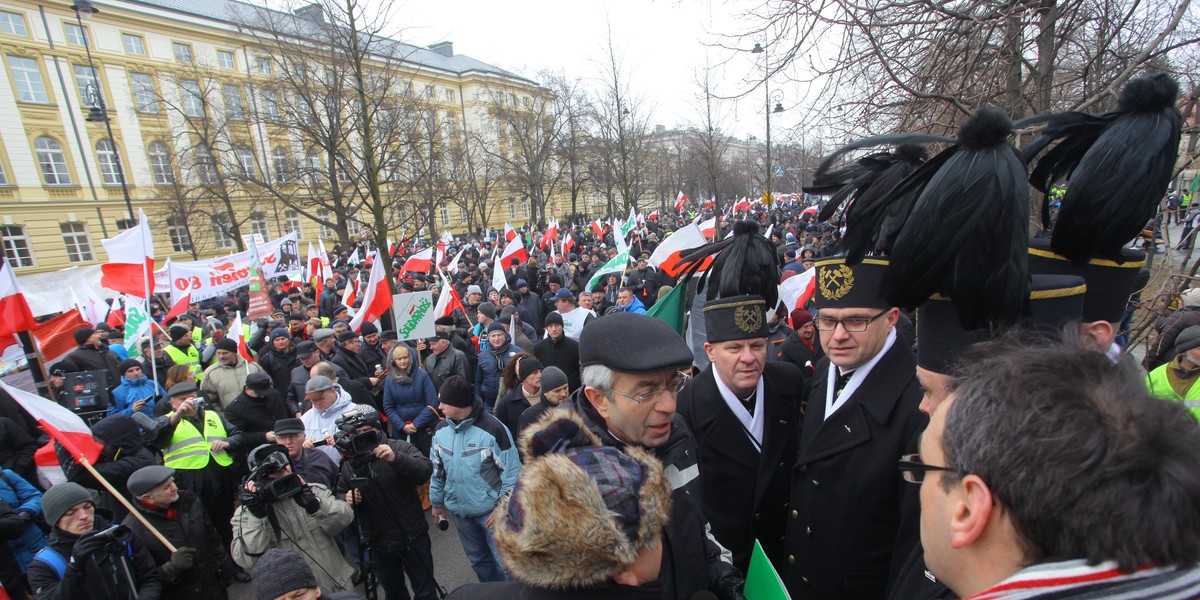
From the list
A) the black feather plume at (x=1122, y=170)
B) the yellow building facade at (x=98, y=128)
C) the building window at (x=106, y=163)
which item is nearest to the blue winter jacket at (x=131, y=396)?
the black feather plume at (x=1122, y=170)

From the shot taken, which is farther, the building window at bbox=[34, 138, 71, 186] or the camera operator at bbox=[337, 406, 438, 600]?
the building window at bbox=[34, 138, 71, 186]

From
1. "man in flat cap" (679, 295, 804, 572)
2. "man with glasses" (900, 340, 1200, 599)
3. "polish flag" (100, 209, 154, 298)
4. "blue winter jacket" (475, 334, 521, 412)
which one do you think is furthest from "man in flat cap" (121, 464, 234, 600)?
"polish flag" (100, 209, 154, 298)

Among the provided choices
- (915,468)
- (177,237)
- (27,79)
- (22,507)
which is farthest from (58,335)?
(27,79)

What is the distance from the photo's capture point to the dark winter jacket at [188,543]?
3.43 meters

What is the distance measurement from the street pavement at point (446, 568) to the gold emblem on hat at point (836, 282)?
3.81 metres

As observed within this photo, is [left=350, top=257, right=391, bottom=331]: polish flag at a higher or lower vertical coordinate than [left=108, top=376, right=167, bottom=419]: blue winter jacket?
higher

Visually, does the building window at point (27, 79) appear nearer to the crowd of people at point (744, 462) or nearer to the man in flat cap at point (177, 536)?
the crowd of people at point (744, 462)

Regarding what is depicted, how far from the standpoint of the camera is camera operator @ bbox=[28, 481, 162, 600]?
2.93m

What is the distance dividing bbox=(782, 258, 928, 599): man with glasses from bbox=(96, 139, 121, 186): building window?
42.5 meters

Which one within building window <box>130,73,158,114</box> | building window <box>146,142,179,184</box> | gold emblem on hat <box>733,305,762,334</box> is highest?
building window <box>130,73,158,114</box>

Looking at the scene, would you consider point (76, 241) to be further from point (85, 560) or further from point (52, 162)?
point (85, 560)

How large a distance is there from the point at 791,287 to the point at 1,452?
7870mm

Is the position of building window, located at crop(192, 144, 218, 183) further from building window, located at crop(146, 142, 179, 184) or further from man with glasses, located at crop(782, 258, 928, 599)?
man with glasses, located at crop(782, 258, 928, 599)

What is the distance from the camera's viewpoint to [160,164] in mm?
33656
